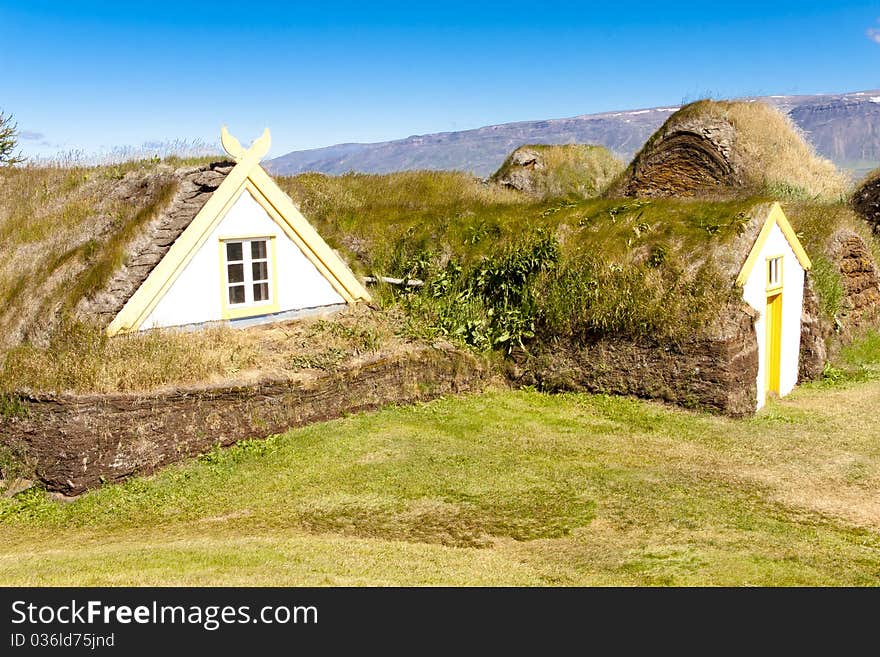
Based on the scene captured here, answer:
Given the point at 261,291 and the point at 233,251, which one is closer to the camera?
the point at 233,251

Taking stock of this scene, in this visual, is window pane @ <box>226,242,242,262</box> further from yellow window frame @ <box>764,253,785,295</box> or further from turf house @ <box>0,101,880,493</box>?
yellow window frame @ <box>764,253,785,295</box>

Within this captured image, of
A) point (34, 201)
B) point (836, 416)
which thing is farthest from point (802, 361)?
point (34, 201)

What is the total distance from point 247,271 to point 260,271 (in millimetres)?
301

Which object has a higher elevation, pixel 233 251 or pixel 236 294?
pixel 233 251

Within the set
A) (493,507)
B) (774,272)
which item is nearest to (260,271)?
(493,507)

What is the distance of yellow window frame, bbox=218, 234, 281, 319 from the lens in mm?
13406

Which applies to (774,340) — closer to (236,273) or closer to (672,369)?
(672,369)

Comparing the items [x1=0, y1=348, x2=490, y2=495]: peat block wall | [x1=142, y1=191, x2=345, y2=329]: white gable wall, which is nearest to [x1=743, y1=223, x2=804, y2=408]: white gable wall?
[x1=0, y1=348, x2=490, y2=495]: peat block wall

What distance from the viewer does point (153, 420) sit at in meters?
10.9

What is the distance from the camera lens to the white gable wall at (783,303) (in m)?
14.3

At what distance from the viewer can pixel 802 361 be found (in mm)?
16734

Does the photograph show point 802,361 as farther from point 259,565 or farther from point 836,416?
point 259,565

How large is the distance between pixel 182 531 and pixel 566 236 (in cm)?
946

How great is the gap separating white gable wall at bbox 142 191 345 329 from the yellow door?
835 centimetres
